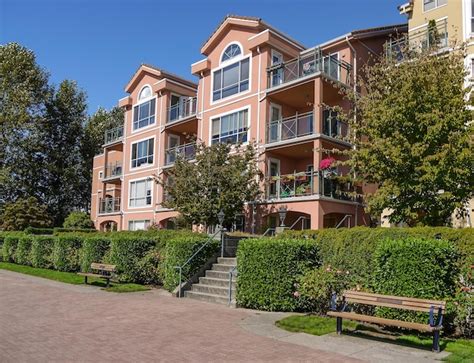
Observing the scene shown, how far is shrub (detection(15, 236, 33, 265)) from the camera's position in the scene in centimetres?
2343

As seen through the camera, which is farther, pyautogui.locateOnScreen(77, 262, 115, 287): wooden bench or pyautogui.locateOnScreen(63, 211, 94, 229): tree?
pyautogui.locateOnScreen(63, 211, 94, 229): tree

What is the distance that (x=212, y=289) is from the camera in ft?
43.7

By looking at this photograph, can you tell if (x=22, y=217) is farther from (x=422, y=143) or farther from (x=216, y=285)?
(x=422, y=143)

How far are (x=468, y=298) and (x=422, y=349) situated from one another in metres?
1.60

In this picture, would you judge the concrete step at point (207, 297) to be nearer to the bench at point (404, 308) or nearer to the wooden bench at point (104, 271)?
the wooden bench at point (104, 271)

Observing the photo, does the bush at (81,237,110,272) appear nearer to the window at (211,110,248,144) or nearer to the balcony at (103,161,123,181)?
the window at (211,110,248,144)

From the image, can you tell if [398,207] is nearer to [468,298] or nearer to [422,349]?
[468,298]

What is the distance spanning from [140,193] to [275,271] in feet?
80.8

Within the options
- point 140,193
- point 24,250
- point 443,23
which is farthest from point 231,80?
point 24,250

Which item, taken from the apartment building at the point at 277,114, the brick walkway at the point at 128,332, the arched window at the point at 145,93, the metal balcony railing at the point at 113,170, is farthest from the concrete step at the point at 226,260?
the metal balcony railing at the point at 113,170

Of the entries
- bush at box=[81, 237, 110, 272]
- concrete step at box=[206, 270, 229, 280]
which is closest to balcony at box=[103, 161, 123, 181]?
bush at box=[81, 237, 110, 272]

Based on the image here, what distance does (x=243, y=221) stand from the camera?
2505cm

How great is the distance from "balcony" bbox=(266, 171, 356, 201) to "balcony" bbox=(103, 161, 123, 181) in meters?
18.6

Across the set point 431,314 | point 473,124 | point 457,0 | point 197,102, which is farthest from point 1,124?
point 431,314
